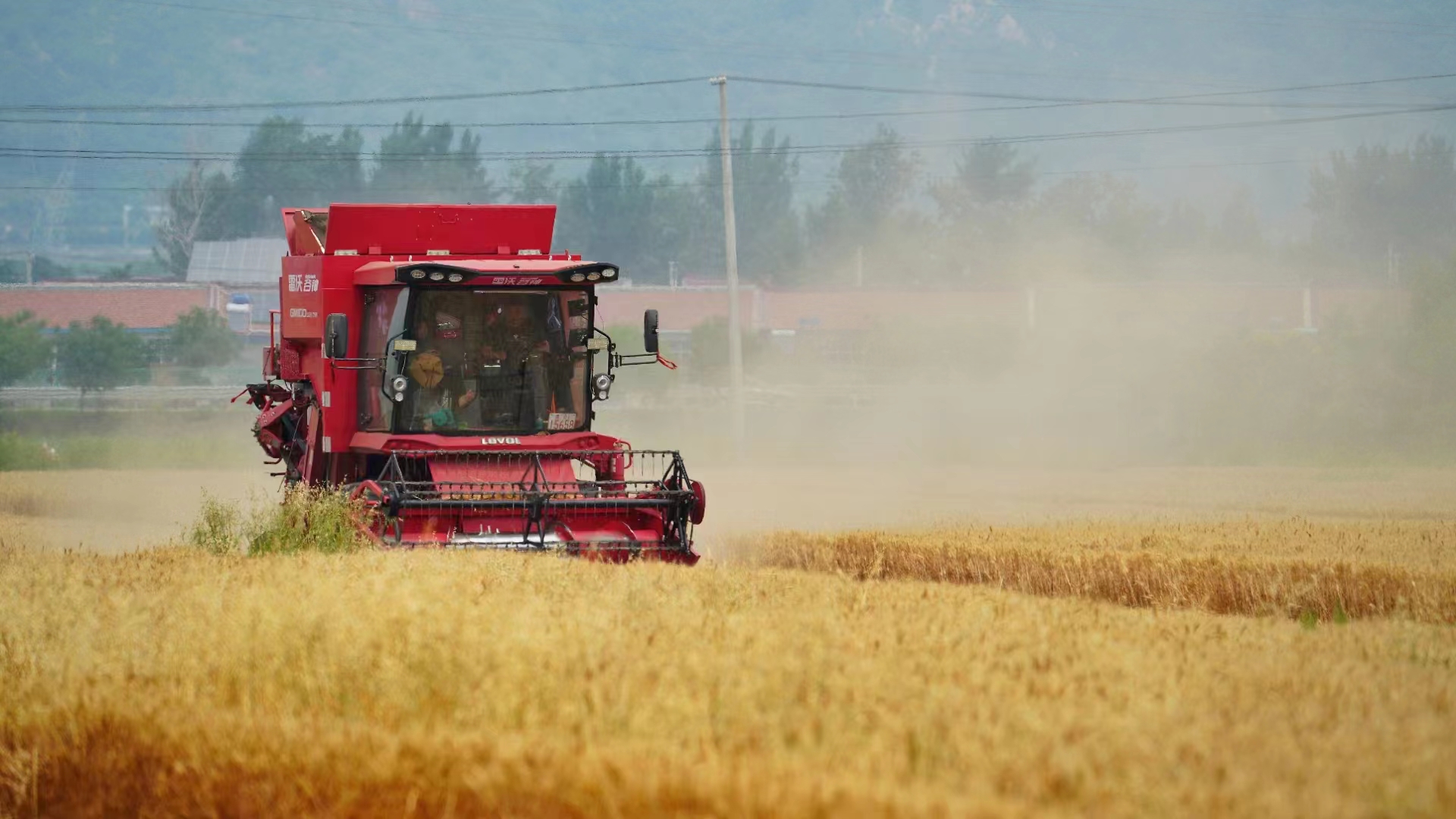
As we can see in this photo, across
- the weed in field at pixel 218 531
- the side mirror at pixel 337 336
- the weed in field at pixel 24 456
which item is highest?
the side mirror at pixel 337 336

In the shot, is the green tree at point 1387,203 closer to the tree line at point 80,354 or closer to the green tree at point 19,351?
the tree line at point 80,354

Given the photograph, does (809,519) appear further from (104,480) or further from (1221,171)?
(1221,171)

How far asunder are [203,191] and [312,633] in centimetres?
8633

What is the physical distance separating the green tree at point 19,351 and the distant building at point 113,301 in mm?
12501

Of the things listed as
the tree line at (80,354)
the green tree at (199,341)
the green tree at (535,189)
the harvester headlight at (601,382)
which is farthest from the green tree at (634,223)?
the harvester headlight at (601,382)

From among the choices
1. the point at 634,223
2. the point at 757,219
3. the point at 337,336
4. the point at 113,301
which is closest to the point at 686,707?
the point at 337,336

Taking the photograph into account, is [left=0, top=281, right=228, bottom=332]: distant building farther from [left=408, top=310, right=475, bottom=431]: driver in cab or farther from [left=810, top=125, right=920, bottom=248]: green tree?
[left=408, top=310, right=475, bottom=431]: driver in cab

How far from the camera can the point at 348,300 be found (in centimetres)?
1405

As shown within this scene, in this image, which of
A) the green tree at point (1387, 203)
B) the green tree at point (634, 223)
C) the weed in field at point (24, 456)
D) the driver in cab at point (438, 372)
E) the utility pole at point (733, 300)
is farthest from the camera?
the green tree at point (634, 223)

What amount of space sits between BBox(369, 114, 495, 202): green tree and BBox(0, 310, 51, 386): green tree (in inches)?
1331

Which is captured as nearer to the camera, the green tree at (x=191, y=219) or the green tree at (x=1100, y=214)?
the green tree at (x=1100, y=214)

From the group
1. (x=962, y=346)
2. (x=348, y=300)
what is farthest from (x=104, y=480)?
(x=962, y=346)

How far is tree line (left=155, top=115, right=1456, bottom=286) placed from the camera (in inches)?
2391

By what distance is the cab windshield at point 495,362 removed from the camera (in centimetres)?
1352
